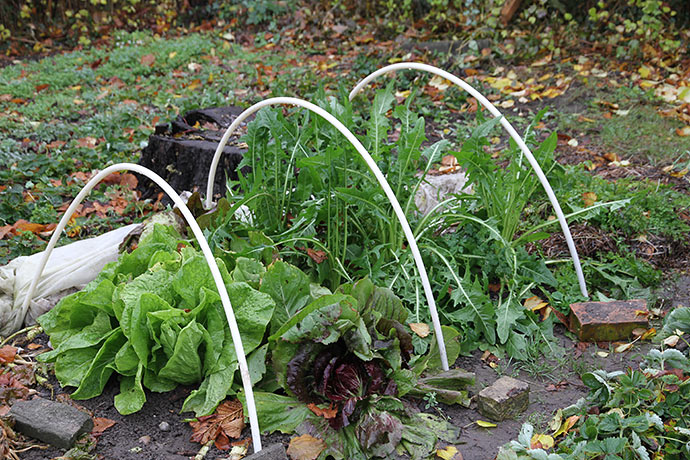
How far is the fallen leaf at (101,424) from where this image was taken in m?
2.18

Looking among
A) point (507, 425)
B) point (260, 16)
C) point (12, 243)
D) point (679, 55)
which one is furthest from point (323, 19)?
point (507, 425)

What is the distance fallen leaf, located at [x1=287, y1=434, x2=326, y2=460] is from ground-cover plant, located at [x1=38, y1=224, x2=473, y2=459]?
0.10ft

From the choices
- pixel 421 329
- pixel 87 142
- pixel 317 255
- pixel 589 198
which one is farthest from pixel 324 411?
pixel 87 142

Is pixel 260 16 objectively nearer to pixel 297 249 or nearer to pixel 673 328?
pixel 297 249

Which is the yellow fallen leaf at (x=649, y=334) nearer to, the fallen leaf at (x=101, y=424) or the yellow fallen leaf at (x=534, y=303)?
the yellow fallen leaf at (x=534, y=303)

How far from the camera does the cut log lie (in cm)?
655

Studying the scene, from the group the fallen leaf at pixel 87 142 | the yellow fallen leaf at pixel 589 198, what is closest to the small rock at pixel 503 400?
the yellow fallen leaf at pixel 589 198

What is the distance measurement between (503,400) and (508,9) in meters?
5.39

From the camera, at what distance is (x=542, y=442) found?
83.2 inches

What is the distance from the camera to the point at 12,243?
3.49 meters

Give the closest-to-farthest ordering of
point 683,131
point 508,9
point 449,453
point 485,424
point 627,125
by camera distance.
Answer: point 449,453 < point 485,424 < point 683,131 < point 627,125 < point 508,9

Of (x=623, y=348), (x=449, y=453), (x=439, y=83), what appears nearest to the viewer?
(x=449, y=453)

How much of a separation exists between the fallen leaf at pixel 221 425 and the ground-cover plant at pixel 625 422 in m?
0.92

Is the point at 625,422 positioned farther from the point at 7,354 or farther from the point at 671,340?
the point at 7,354
